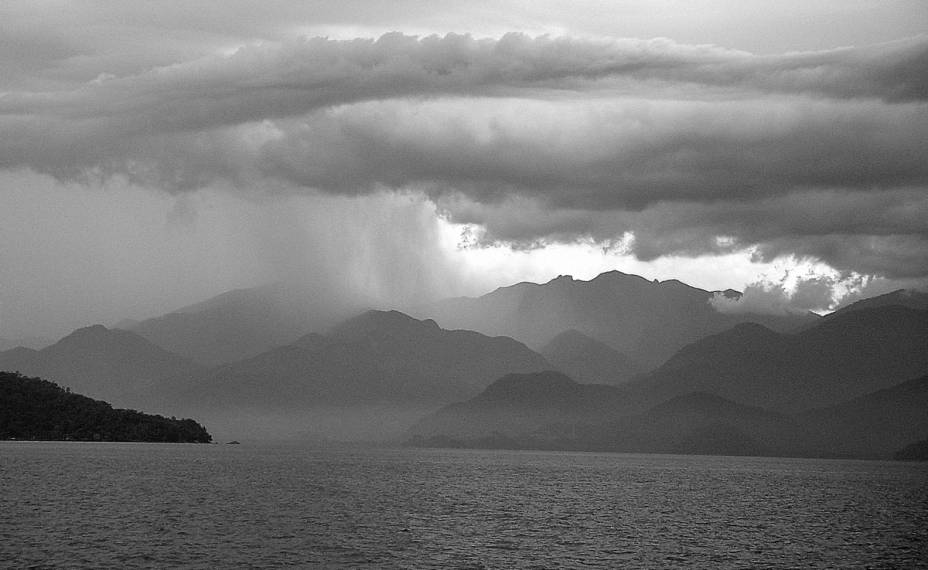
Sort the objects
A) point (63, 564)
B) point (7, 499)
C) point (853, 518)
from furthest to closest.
Answer: 1. point (853, 518)
2. point (7, 499)
3. point (63, 564)

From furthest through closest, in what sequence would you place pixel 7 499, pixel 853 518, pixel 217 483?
pixel 217 483 → pixel 853 518 → pixel 7 499

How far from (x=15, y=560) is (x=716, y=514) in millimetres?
98735

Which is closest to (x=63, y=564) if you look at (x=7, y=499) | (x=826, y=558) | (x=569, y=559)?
(x=569, y=559)

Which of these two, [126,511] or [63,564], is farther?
[126,511]

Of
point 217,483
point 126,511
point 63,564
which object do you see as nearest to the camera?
point 63,564

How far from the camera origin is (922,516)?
529ft

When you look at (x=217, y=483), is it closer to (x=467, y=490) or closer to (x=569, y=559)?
(x=467, y=490)

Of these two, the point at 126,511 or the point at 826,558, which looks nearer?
the point at 826,558

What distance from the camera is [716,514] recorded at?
15438cm

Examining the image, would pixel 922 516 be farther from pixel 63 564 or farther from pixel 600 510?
pixel 63 564

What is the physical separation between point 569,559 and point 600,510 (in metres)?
56.3

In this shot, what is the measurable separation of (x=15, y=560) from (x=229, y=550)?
1848cm

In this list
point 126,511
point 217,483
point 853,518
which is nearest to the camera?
point 126,511

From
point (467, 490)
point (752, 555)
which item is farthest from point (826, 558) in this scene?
point (467, 490)
